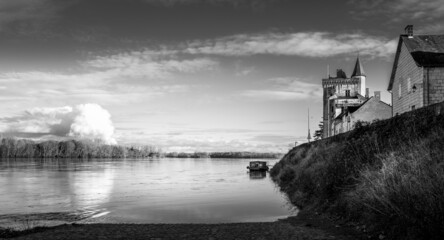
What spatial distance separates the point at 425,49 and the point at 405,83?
11.6ft

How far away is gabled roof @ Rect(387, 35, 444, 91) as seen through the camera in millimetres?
32531

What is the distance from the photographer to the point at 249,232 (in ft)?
38.8

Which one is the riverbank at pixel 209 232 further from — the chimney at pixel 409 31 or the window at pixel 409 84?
the chimney at pixel 409 31

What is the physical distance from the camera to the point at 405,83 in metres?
36.4

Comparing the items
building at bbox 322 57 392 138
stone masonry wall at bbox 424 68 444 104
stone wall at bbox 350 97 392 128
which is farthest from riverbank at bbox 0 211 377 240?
stone wall at bbox 350 97 392 128

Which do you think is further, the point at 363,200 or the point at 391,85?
the point at 391,85

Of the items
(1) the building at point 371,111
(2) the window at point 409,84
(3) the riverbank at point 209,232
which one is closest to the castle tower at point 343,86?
(1) the building at point 371,111

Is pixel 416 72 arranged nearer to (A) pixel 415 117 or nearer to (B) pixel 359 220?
(A) pixel 415 117

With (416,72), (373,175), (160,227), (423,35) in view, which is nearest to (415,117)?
(373,175)

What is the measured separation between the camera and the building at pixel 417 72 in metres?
31.9

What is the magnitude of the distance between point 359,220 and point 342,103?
71.1 m

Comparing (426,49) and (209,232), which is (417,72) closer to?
(426,49)

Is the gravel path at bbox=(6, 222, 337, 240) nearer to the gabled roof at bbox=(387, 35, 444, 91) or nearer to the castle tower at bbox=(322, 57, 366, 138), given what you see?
the gabled roof at bbox=(387, 35, 444, 91)

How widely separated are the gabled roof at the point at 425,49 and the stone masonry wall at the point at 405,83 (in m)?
0.53
